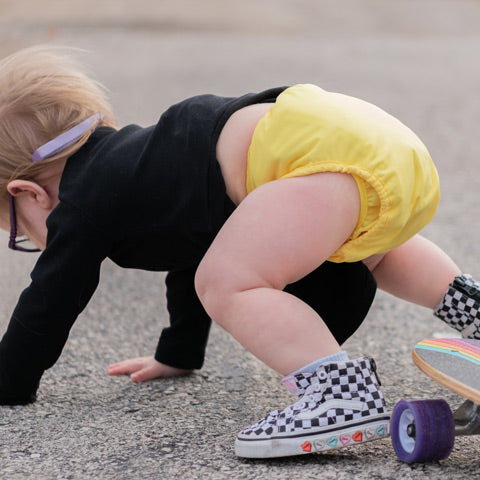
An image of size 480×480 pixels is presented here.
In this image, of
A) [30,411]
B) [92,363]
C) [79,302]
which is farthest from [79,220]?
[92,363]

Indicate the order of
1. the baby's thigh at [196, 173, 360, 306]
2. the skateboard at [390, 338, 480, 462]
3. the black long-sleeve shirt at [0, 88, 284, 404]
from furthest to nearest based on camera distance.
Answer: the black long-sleeve shirt at [0, 88, 284, 404] → the baby's thigh at [196, 173, 360, 306] → the skateboard at [390, 338, 480, 462]

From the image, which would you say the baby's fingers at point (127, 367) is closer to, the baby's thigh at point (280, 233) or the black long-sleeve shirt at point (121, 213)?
the black long-sleeve shirt at point (121, 213)

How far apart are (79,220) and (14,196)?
22 centimetres

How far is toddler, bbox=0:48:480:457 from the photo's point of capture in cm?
122

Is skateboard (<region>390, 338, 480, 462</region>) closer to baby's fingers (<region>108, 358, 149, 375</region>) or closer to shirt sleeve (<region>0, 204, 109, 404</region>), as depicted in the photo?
shirt sleeve (<region>0, 204, 109, 404</region>)

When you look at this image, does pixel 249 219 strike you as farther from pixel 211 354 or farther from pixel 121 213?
pixel 211 354

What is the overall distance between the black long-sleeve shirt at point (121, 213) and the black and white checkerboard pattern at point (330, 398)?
0.35 m

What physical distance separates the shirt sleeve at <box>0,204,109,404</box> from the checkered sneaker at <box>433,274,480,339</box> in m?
0.64

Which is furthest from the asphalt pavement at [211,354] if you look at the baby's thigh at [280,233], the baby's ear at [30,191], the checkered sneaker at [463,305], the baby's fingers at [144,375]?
the baby's ear at [30,191]

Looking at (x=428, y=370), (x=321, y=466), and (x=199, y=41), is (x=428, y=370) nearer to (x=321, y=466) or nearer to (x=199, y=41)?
(x=321, y=466)

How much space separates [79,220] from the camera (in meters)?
1.38

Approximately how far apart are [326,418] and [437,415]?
0.16m

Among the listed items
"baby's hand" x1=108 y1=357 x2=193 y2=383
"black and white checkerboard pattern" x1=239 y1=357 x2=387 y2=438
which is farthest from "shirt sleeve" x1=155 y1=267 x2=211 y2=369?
"black and white checkerboard pattern" x1=239 y1=357 x2=387 y2=438

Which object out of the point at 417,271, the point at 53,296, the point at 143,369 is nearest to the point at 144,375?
the point at 143,369
